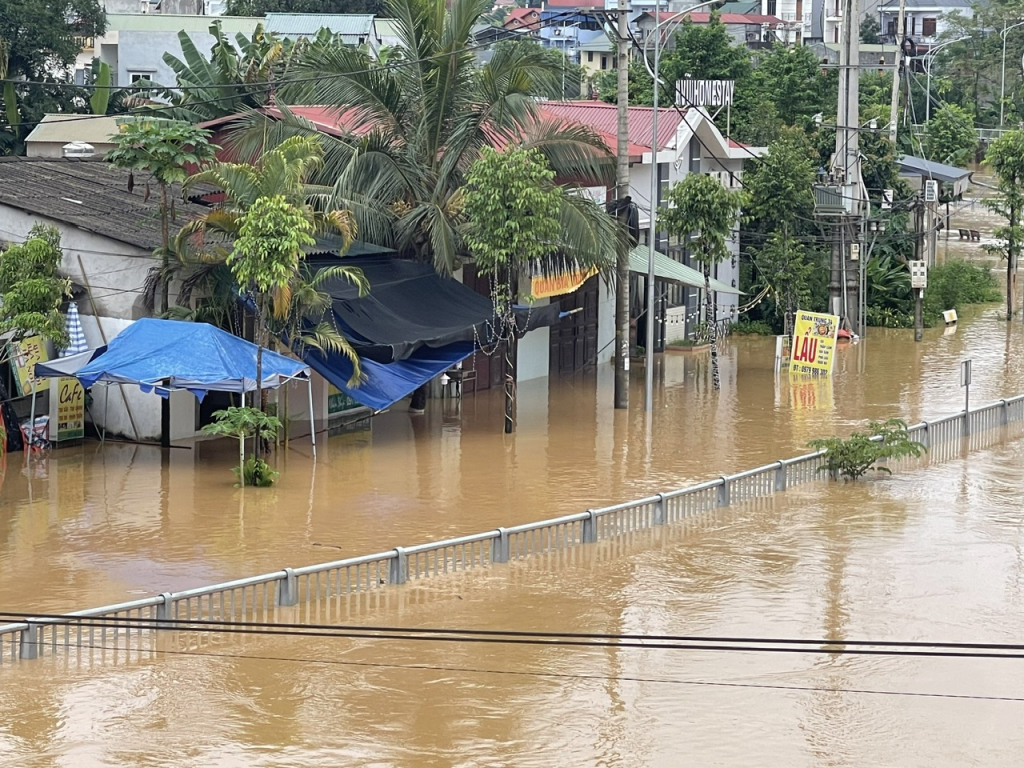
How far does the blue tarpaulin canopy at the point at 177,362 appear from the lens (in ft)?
70.6

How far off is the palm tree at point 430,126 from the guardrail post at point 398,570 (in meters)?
9.91

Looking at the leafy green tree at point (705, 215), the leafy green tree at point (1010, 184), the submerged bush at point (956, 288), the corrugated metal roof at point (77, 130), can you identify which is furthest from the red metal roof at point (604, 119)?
the leafy green tree at point (1010, 184)

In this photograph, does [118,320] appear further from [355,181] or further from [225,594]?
[225,594]

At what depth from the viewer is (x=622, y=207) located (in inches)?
1118

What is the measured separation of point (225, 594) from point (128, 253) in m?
9.16

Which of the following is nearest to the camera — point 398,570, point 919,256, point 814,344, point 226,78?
point 398,570

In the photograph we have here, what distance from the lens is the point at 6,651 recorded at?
47.2ft

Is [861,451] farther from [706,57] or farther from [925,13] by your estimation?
[925,13]

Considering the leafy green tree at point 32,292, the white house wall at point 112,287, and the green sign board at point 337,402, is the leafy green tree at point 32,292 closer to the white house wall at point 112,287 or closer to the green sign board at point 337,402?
the white house wall at point 112,287

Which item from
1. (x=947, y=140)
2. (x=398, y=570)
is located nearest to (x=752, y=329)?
(x=947, y=140)

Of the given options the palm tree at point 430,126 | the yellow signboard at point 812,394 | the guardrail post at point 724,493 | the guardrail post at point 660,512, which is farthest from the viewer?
the yellow signboard at point 812,394

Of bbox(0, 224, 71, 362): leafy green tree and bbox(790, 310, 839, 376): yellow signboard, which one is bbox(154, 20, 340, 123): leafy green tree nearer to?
bbox(0, 224, 71, 362): leafy green tree

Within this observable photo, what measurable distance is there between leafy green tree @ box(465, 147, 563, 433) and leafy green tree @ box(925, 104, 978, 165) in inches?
1520

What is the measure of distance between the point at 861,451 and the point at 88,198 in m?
13.5
